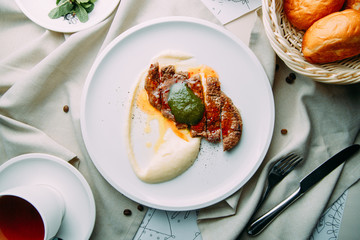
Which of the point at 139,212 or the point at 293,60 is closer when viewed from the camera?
the point at 293,60

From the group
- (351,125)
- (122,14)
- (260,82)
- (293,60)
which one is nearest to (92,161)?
(122,14)

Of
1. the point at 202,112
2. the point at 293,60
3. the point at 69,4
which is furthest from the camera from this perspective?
the point at 69,4

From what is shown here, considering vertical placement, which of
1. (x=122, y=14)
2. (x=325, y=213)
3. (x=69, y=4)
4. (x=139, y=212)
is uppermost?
(x=69, y=4)

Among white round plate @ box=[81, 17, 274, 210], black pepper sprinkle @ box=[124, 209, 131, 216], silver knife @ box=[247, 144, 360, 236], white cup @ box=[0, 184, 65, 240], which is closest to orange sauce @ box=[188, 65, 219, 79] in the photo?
white round plate @ box=[81, 17, 274, 210]

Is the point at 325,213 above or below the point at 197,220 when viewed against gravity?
below

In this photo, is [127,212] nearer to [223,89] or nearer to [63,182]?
[63,182]

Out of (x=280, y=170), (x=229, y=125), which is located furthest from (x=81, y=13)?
(x=280, y=170)

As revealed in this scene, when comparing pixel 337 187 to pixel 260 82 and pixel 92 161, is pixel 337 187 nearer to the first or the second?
pixel 260 82

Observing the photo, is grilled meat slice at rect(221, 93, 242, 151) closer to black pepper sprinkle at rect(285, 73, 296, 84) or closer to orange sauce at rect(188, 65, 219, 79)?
orange sauce at rect(188, 65, 219, 79)
